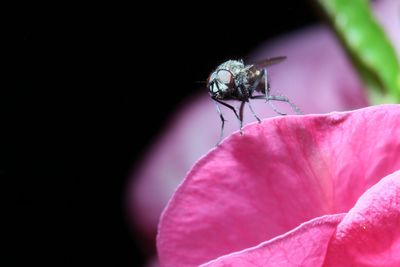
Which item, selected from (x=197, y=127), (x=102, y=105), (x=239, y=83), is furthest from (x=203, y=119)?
(x=239, y=83)

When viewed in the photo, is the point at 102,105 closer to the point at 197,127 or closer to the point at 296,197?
the point at 197,127

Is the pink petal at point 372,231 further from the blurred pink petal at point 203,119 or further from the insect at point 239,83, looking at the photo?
the blurred pink petal at point 203,119

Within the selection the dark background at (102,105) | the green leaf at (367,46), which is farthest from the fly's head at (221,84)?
the dark background at (102,105)

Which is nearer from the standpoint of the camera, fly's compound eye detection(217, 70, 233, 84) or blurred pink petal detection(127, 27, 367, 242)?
fly's compound eye detection(217, 70, 233, 84)

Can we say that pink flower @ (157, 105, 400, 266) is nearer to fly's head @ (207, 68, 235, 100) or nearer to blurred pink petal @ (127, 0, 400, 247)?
fly's head @ (207, 68, 235, 100)

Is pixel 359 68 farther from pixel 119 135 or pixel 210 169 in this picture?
pixel 119 135

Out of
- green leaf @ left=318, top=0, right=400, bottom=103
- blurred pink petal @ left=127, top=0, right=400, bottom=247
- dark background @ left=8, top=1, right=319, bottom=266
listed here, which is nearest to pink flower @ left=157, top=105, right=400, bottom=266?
green leaf @ left=318, top=0, right=400, bottom=103

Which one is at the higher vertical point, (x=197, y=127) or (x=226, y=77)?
(x=226, y=77)

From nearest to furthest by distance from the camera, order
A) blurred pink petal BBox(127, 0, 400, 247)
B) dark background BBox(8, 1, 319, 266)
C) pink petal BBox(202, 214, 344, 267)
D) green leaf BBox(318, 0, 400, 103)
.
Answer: pink petal BBox(202, 214, 344, 267)
green leaf BBox(318, 0, 400, 103)
blurred pink petal BBox(127, 0, 400, 247)
dark background BBox(8, 1, 319, 266)
